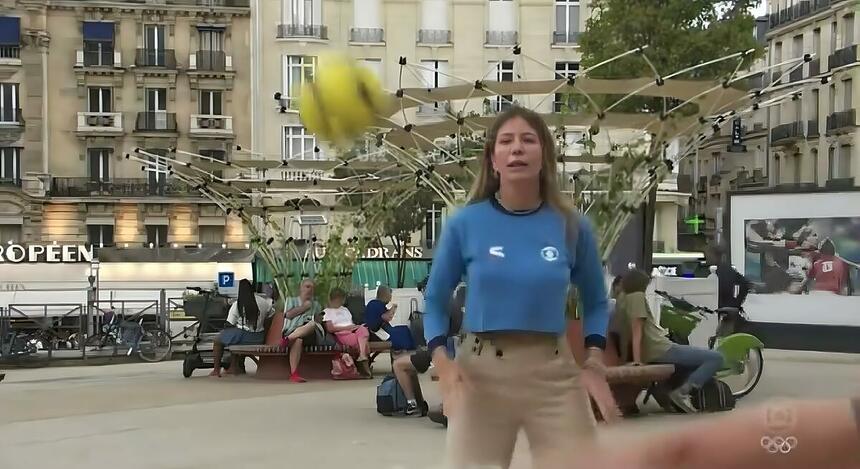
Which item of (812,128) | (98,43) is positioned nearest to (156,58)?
(98,43)

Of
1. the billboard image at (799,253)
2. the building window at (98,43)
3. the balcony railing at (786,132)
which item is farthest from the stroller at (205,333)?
the balcony railing at (786,132)

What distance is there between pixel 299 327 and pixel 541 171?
9.36m

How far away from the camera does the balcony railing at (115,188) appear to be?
153 feet

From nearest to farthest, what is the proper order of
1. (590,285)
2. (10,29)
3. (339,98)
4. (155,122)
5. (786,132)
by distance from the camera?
(590,285) < (339,98) < (10,29) < (155,122) < (786,132)

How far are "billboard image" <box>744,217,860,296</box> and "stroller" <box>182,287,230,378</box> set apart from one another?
8.40 m

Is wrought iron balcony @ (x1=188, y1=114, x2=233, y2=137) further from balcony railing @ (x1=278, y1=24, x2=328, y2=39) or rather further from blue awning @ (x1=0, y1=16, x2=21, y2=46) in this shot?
blue awning @ (x1=0, y1=16, x2=21, y2=46)

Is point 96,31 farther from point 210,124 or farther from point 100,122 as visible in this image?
point 210,124

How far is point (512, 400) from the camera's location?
309 cm

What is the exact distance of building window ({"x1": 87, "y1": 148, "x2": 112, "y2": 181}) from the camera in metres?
47.0

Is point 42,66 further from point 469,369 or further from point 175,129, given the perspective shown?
point 469,369

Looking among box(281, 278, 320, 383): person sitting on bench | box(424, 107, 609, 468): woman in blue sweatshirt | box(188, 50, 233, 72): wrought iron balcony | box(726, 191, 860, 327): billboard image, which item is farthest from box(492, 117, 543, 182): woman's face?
box(188, 50, 233, 72): wrought iron balcony

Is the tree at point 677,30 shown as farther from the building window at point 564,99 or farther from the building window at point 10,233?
the building window at point 10,233

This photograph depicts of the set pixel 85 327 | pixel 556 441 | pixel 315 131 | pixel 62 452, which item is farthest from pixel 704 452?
pixel 85 327

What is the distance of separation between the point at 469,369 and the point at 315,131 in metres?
6.38
